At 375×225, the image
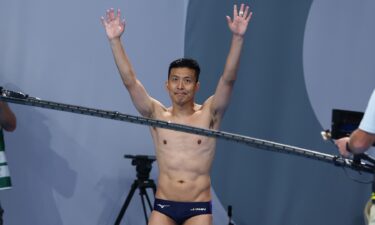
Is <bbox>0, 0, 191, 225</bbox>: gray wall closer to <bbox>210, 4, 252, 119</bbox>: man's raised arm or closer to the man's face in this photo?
the man's face

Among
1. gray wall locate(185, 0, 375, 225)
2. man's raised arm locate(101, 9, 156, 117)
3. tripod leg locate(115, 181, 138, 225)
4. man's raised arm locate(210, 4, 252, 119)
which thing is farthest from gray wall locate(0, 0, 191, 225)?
man's raised arm locate(210, 4, 252, 119)

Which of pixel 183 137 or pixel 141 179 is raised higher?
pixel 183 137

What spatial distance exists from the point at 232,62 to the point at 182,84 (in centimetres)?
44

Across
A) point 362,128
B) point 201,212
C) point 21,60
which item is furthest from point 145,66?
point 362,128

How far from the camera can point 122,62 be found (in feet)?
13.9

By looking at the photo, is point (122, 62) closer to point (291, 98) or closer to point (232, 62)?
point (232, 62)

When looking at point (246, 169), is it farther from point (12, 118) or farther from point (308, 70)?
point (12, 118)

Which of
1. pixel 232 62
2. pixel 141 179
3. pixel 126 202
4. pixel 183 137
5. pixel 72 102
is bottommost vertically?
pixel 126 202

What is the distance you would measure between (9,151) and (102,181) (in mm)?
875

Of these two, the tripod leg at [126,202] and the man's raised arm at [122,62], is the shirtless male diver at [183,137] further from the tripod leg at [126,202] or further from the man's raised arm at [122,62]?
the tripod leg at [126,202]

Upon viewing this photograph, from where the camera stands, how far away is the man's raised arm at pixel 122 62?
13.7 feet

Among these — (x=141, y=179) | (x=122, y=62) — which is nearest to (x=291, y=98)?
(x=141, y=179)

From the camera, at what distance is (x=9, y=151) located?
516 cm

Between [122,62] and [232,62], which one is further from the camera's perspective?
[122,62]
